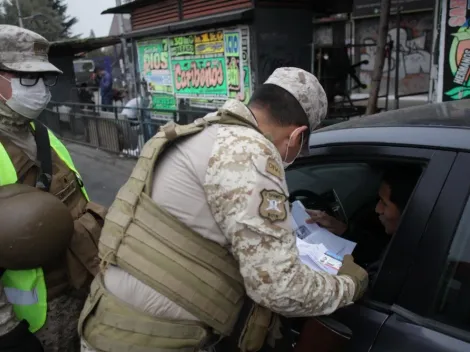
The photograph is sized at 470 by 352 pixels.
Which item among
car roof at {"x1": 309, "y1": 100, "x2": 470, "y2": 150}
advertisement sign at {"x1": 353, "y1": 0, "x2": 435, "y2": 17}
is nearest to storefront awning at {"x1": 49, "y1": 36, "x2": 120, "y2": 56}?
advertisement sign at {"x1": 353, "y1": 0, "x2": 435, "y2": 17}

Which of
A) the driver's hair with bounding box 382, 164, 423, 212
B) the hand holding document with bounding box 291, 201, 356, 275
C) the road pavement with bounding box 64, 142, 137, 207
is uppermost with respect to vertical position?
the driver's hair with bounding box 382, 164, 423, 212

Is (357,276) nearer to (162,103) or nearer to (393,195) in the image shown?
(393,195)

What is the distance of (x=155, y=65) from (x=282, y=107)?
9.03m

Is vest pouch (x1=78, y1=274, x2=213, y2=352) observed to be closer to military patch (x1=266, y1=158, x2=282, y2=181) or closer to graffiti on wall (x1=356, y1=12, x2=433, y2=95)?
military patch (x1=266, y1=158, x2=282, y2=181)

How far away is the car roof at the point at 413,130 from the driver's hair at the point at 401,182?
12 centimetres

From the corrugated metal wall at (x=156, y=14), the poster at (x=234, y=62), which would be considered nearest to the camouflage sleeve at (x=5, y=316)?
the poster at (x=234, y=62)

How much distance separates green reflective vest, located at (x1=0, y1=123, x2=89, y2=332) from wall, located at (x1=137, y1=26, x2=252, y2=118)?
5877 mm

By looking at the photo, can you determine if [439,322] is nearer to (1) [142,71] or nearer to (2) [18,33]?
(2) [18,33]

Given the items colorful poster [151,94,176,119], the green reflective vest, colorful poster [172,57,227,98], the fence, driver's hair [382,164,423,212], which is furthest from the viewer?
colorful poster [151,94,176,119]

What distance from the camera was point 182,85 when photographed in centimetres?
938

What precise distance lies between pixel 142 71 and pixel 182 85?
65.3 inches

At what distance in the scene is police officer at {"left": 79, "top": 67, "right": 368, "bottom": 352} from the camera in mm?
1286

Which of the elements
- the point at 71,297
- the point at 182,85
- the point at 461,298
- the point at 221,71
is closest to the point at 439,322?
the point at 461,298

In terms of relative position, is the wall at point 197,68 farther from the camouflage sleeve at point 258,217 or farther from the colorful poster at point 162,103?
the camouflage sleeve at point 258,217
